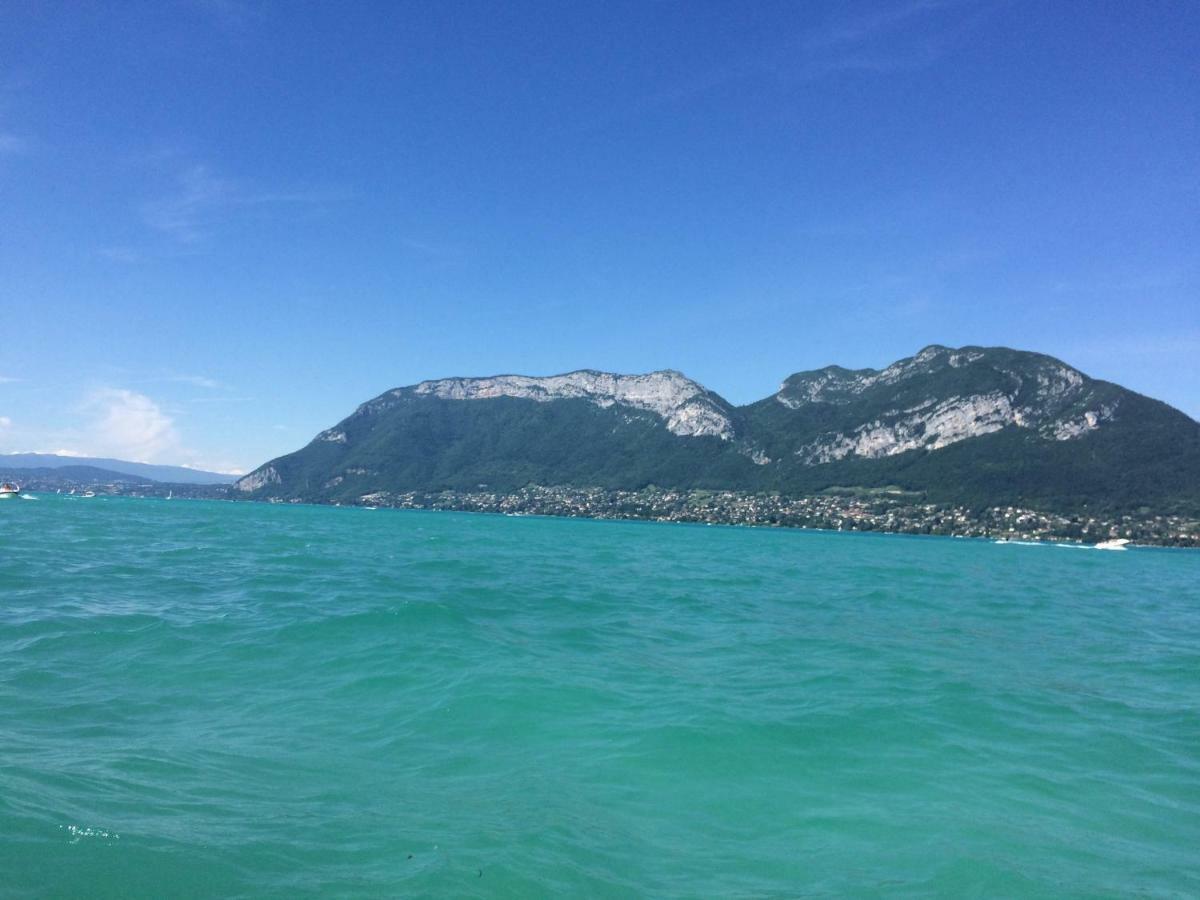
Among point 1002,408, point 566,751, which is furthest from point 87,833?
point 1002,408

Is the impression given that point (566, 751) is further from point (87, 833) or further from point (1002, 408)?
point (1002, 408)

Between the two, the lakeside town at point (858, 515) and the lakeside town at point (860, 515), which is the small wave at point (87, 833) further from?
the lakeside town at point (858, 515)

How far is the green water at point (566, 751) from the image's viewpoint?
6.63 m

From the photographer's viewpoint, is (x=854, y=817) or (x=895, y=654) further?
(x=895, y=654)

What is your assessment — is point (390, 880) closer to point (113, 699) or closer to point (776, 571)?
point (113, 699)

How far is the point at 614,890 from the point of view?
6.29 meters

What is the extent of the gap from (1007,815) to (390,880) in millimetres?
6870

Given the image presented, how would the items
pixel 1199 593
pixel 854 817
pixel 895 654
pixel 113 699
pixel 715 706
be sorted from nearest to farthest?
pixel 854 817, pixel 113 699, pixel 715 706, pixel 895 654, pixel 1199 593

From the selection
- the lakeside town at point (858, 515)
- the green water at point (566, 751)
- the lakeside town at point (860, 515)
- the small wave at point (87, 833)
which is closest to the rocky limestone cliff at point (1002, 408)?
the lakeside town at point (860, 515)

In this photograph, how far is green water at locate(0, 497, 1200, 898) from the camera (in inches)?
261

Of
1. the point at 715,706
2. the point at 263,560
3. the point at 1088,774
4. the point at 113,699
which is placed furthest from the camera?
the point at 263,560

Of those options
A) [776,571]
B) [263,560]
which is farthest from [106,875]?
[776,571]

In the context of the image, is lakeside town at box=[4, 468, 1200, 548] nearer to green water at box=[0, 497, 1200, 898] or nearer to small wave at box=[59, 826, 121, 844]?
green water at box=[0, 497, 1200, 898]

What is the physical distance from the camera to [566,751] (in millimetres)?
9977
